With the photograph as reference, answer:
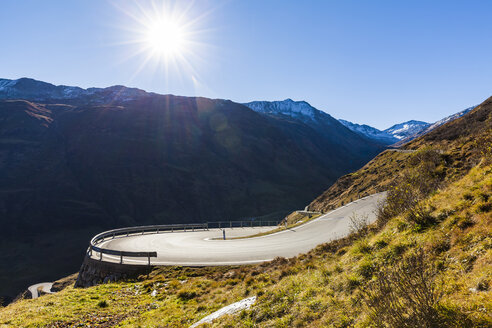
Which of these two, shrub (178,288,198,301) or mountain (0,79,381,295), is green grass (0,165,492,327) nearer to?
shrub (178,288,198,301)

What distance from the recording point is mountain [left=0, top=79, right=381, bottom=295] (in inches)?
3516

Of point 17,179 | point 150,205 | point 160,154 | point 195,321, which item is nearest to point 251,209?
point 150,205

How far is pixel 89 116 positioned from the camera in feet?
504

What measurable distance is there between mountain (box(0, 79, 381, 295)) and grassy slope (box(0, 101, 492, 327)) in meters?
73.3

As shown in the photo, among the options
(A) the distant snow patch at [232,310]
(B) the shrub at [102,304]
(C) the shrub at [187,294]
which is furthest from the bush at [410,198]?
(B) the shrub at [102,304]

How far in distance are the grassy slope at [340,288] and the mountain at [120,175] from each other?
240 ft

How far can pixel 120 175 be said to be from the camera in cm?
12094

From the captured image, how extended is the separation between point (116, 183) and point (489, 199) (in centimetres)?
12899

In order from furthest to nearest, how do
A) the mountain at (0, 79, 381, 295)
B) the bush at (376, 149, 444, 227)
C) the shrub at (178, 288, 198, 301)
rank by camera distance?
the mountain at (0, 79, 381, 295) → the shrub at (178, 288, 198, 301) → the bush at (376, 149, 444, 227)

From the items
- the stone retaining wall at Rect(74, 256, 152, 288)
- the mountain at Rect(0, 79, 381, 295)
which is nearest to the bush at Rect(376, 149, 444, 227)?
the stone retaining wall at Rect(74, 256, 152, 288)

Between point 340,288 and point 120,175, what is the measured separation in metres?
131

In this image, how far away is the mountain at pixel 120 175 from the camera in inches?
3516

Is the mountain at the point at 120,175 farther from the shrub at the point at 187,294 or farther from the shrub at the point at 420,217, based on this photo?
the shrub at the point at 420,217

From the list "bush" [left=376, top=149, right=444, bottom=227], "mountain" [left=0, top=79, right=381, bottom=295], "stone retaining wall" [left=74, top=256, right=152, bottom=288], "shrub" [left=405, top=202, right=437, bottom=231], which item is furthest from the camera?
"mountain" [left=0, top=79, right=381, bottom=295]
